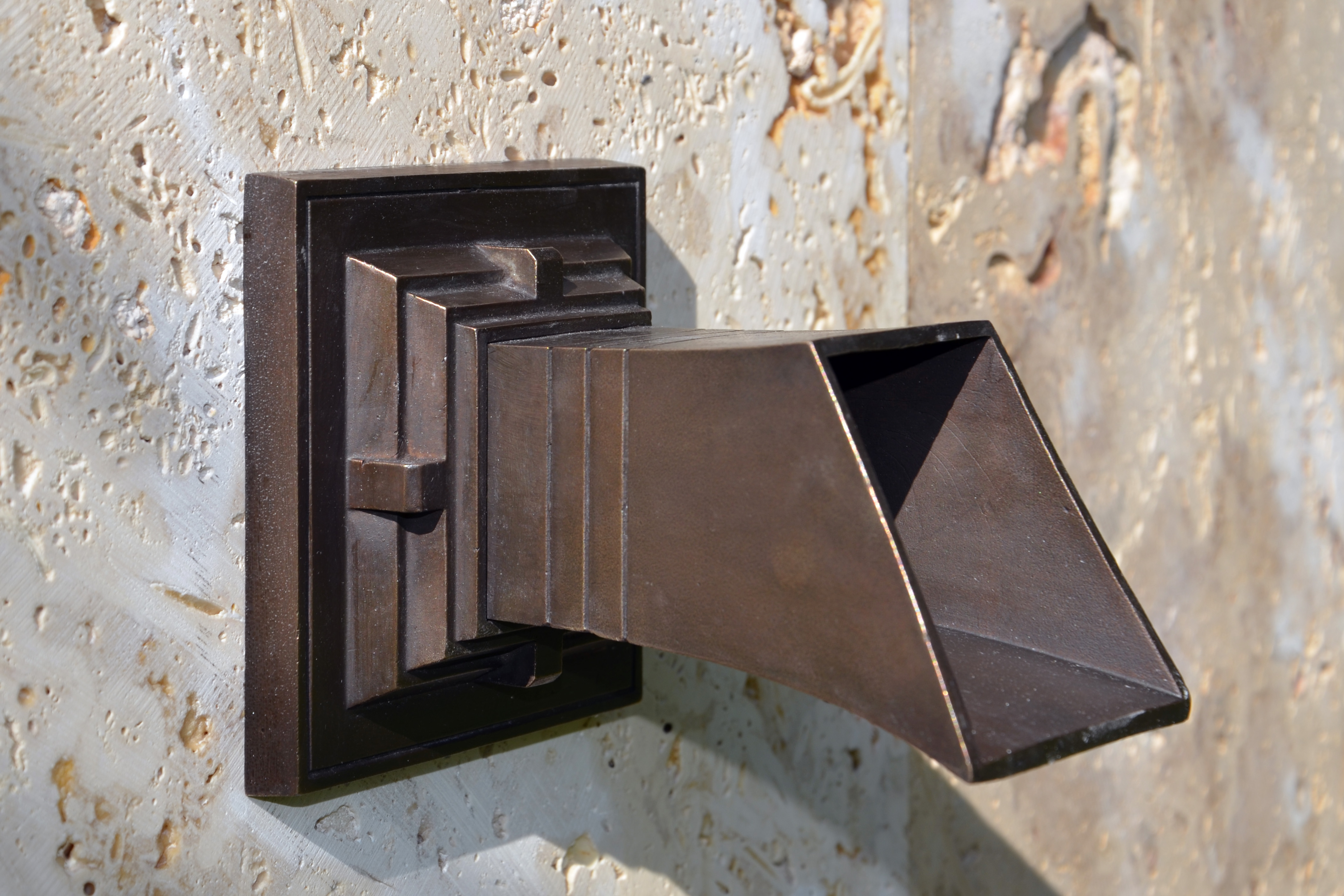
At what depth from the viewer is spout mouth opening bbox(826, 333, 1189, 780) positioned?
583mm

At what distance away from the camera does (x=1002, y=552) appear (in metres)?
0.64

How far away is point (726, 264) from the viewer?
0.92m

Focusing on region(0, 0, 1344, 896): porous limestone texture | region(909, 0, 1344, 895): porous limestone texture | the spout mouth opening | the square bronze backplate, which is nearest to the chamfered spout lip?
the spout mouth opening

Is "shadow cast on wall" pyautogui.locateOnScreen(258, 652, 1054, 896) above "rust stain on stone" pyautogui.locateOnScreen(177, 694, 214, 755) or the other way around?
the other way around

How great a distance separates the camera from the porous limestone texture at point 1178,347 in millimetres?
1125

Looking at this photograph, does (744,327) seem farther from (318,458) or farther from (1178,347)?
(1178,347)

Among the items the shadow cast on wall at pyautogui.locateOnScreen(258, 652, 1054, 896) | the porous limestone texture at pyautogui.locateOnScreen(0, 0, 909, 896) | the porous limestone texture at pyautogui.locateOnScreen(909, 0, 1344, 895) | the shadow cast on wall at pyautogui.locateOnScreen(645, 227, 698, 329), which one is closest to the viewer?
the porous limestone texture at pyautogui.locateOnScreen(0, 0, 909, 896)

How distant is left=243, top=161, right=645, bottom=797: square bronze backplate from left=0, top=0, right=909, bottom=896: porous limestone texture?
20 millimetres

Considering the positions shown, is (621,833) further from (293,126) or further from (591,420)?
(293,126)

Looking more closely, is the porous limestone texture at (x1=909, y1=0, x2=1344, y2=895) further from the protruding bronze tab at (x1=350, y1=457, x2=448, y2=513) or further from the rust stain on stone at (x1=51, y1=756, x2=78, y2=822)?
the rust stain on stone at (x1=51, y1=756, x2=78, y2=822)

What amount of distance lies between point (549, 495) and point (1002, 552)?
228mm

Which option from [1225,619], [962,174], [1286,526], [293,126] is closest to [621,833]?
[293,126]

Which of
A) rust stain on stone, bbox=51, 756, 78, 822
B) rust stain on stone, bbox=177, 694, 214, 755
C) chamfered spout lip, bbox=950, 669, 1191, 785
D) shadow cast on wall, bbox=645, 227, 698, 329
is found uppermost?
shadow cast on wall, bbox=645, 227, 698, 329

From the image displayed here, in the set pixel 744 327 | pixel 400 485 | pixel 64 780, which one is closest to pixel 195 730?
pixel 64 780
